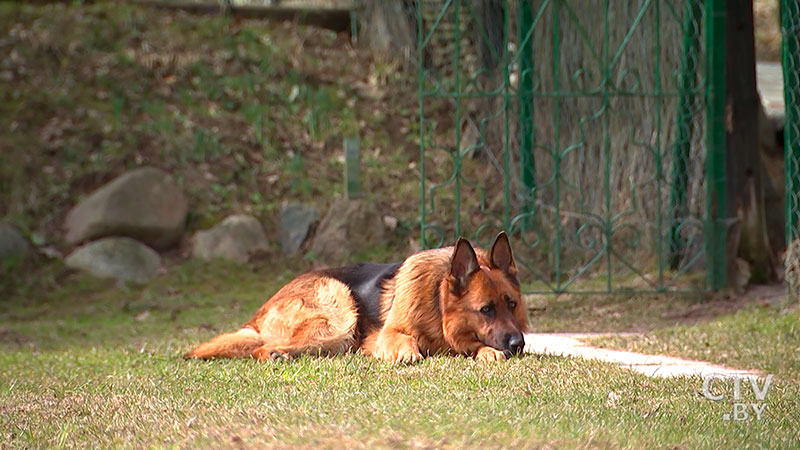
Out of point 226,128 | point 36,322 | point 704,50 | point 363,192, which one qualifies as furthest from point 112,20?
point 704,50

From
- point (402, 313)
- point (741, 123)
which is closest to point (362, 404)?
point (402, 313)

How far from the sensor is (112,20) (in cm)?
1461

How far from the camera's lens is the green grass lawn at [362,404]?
13.0 ft

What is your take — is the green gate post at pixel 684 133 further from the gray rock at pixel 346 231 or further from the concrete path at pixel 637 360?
the gray rock at pixel 346 231

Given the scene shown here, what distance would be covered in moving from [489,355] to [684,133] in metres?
4.96

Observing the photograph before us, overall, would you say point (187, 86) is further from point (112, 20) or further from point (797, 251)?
point (797, 251)

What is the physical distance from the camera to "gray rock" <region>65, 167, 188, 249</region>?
1141cm

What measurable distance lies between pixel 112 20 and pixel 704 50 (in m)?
8.85

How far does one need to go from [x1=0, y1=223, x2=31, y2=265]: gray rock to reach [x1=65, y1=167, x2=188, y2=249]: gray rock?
540 millimetres

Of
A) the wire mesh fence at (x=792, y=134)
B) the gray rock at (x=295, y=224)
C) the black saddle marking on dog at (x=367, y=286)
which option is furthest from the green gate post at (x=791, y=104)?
the gray rock at (x=295, y=224)

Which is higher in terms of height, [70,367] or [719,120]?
[719,120]

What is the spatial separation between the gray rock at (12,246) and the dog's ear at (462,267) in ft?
22.0

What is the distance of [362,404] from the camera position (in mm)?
4590

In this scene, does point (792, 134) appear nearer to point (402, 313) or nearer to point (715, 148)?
point (715, 148)
